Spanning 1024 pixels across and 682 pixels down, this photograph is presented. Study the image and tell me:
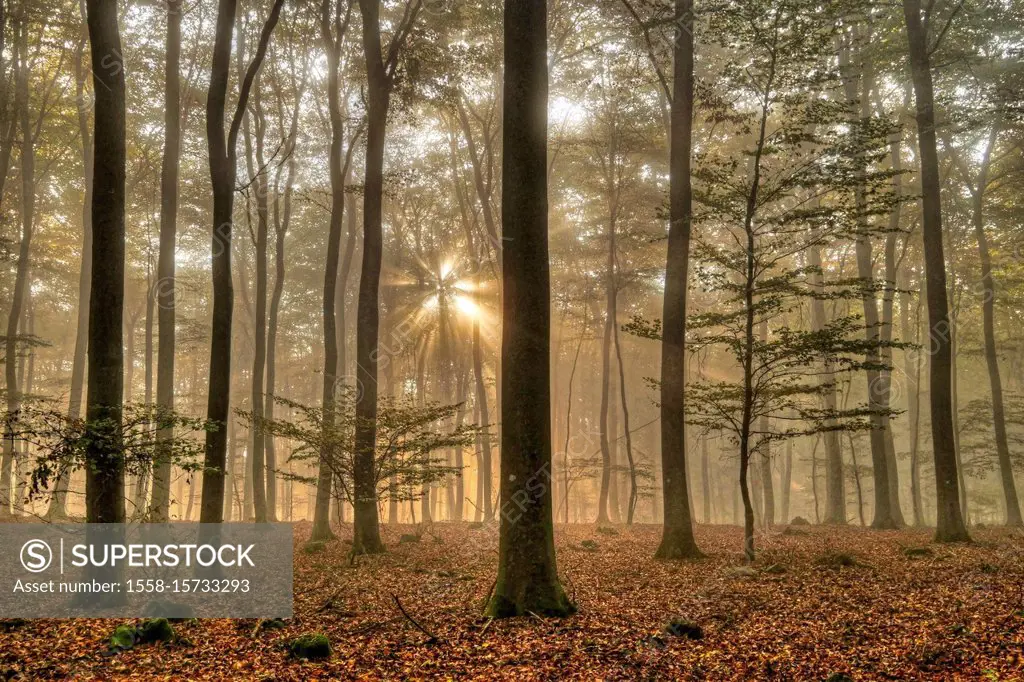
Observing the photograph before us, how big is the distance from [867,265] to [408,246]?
17773 mm

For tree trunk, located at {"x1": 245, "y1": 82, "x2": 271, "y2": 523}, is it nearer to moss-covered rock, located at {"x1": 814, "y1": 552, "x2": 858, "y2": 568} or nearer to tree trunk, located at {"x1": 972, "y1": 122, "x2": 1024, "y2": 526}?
moss-covered rock, located at {"x1": 814, "y1": 552, "x2": 858, "y2": 568}

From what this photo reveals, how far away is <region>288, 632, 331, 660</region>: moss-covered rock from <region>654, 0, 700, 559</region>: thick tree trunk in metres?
7.08

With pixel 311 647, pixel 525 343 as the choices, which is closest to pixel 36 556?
pixel 311 647

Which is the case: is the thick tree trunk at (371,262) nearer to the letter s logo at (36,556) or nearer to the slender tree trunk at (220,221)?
the slender tree trunk at (220,221)

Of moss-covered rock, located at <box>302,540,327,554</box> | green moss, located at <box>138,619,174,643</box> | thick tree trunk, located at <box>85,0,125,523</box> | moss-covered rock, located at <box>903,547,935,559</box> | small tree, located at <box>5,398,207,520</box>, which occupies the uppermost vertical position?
thick tree trunk, located at <box>85,0,125,523</box>

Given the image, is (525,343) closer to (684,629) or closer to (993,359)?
(684,629)

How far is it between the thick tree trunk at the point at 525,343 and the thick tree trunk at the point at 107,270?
4.34 metres

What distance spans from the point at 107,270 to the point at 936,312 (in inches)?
584

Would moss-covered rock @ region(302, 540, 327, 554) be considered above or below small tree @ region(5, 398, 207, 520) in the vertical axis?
below

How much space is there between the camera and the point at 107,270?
7.15 meters

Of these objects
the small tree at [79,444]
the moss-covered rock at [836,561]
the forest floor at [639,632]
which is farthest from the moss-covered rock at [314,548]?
the moss-covered rock at [836,561]

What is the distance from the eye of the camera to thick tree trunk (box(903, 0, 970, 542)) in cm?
1264

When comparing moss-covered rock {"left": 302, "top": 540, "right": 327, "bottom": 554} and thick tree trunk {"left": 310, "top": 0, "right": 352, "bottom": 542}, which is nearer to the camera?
moss-covered rock {"left": 302, "top": 540, "right": 327, "bottom": 554}

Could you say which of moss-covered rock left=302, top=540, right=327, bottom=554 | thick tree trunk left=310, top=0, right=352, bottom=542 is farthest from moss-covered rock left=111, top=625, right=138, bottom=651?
thick tree trunk left=310, top=0, right=352, bottom=542
